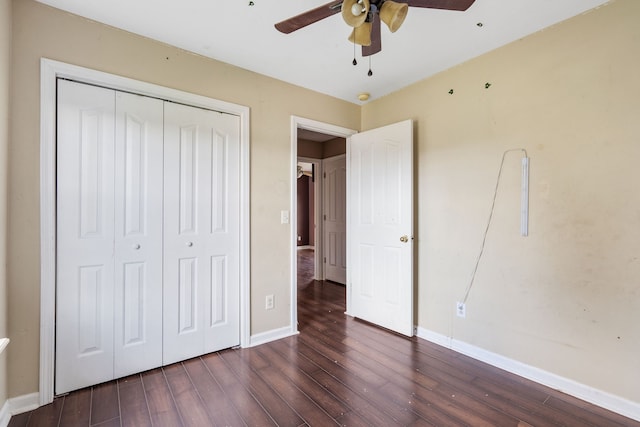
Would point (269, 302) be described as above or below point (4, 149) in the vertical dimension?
below

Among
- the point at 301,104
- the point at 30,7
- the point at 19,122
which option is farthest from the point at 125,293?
the point at 301,104

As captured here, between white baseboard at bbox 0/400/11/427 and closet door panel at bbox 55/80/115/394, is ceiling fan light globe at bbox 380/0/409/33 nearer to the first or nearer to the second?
closet door panel at bbox 55/80/115/394

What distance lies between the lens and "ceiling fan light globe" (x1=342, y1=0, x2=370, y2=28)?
4.53ft

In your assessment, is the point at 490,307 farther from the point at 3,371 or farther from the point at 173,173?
the point at 3,371

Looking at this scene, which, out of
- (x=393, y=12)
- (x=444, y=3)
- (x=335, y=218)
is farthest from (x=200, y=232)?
(x=335, y=218)

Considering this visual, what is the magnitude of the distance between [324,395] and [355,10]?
7.14 feet

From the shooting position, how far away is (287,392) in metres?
1.93

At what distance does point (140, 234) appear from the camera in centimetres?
214

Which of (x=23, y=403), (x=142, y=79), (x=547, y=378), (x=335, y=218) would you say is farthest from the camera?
(x=335, y=218)

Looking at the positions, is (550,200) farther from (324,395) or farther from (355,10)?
(324,395)

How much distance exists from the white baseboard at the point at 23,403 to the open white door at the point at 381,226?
2.59 metres

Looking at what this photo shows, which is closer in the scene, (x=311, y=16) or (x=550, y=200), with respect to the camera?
(x=311, y=16)

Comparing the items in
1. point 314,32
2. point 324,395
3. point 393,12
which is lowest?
point 324,395

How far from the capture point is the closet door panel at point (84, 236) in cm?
188
